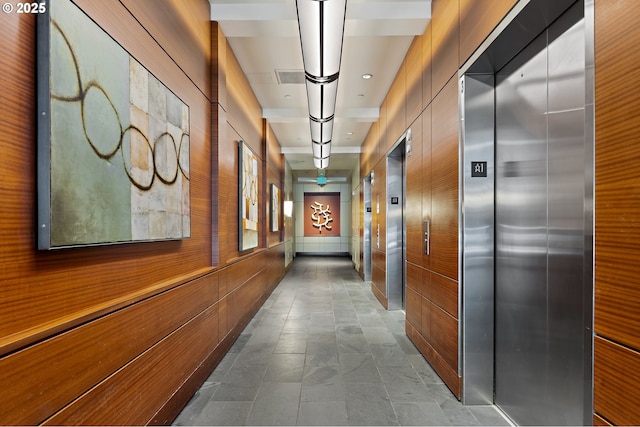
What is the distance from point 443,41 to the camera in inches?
140

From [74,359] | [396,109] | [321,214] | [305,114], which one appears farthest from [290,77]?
[321,214]

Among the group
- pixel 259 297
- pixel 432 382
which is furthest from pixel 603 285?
pixel 259 297

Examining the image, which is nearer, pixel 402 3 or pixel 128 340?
pixel 128 340

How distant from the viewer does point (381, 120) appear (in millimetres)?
7363

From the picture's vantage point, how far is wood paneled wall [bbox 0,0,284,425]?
147 centimetres

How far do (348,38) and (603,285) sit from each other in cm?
419

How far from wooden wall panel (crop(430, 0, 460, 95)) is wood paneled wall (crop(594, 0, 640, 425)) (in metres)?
1.85

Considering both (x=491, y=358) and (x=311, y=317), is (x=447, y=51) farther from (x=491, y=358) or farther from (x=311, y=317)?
(x=311, y=317)

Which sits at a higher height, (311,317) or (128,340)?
(128,340)

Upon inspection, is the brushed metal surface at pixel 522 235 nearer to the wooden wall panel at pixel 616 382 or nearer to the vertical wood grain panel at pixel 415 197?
the wooden wall panel at pixel 616 382

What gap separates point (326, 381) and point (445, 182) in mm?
2393

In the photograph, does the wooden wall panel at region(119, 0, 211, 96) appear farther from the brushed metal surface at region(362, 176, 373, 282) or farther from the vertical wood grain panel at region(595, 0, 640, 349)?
the brushed metal surface at region(362, 176, 373, 282)

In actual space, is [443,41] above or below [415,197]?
above

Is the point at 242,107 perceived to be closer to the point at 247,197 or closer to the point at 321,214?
the point at 247,197
